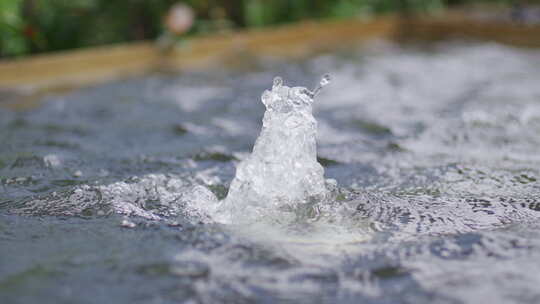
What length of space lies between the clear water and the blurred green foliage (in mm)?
1516

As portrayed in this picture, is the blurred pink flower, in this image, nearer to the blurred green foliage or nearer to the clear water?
the blurred green foliage

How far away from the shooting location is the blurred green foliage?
6.27 metres

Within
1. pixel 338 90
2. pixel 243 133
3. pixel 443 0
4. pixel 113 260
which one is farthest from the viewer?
pixel 443 0

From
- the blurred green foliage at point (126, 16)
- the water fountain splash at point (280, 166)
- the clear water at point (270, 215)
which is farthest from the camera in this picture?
the blurred green foliage at point (126, 16)

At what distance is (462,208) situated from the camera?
264 cm

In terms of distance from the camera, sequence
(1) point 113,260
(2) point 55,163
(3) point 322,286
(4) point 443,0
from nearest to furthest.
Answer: (3) point 322,286 → (1) point 113,260 → (2) point 55,163 → (4) point 443,0

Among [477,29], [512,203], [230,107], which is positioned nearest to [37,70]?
[230,107]

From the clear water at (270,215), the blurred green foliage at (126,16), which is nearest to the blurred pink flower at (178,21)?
the blurred green foliage at (126,16)

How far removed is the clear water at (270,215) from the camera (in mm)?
→ 2002

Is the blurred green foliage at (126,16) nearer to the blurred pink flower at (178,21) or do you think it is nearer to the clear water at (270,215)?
the blurred pink flower at (178,21)

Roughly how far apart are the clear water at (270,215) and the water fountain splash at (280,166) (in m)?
0.11

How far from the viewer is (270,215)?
252cm

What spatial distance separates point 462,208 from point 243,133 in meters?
1.90

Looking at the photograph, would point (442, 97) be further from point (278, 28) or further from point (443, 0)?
point (443, 0)
